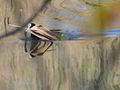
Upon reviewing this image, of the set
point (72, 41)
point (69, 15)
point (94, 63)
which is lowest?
point (94, 63)

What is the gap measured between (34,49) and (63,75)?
0.27 meters

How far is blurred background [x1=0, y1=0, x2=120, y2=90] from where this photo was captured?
7.26ft

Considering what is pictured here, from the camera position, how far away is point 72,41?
88.2 inches

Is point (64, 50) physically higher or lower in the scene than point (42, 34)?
lower

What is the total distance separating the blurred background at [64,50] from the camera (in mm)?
2213

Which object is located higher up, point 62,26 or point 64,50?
point 62,26

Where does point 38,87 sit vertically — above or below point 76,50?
below

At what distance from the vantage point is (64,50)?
225cm

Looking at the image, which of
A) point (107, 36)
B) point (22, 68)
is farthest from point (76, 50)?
point (22, 68)

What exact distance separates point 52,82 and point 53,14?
1.53 ft

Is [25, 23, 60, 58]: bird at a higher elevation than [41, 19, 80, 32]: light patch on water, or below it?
below

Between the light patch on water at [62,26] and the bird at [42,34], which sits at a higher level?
the light patch on water at [62,26]

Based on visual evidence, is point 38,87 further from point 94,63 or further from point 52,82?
point 94,63

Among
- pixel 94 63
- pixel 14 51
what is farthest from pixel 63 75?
pixel 14 51
